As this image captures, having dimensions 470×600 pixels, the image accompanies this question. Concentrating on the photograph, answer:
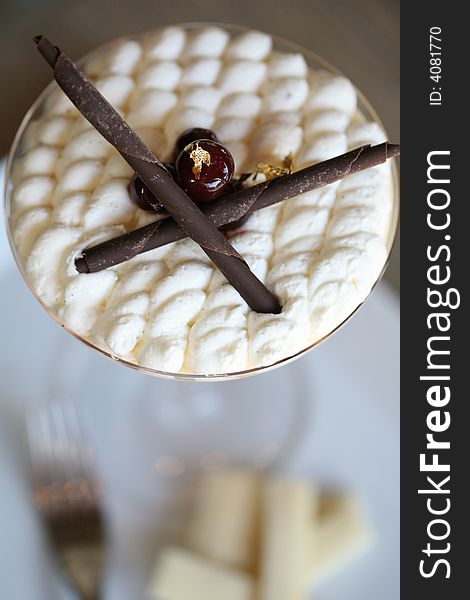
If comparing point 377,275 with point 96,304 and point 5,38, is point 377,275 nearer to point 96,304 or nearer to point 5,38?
point 96,304

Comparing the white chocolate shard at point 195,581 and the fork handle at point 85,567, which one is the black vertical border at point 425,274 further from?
the fork handle at point 85,567

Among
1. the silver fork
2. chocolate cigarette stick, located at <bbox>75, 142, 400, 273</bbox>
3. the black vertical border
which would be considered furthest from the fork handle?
chocolate cigarette stick, located at <bbox>75, 142, 400, 273</bbox>

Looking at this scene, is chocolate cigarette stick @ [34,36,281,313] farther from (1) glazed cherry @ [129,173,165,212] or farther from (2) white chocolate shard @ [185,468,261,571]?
(2) white chocolate shard @ [185,468,261,571]

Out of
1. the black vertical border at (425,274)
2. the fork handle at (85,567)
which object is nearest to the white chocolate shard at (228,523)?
the fork handle at (85,567)

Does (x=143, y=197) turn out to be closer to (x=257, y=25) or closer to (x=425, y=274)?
(x=425, y=274)

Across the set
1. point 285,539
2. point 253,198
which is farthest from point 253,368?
point 285,539

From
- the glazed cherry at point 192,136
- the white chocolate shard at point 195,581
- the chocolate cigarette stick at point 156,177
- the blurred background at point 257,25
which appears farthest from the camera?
the blurred background at point 257,25
